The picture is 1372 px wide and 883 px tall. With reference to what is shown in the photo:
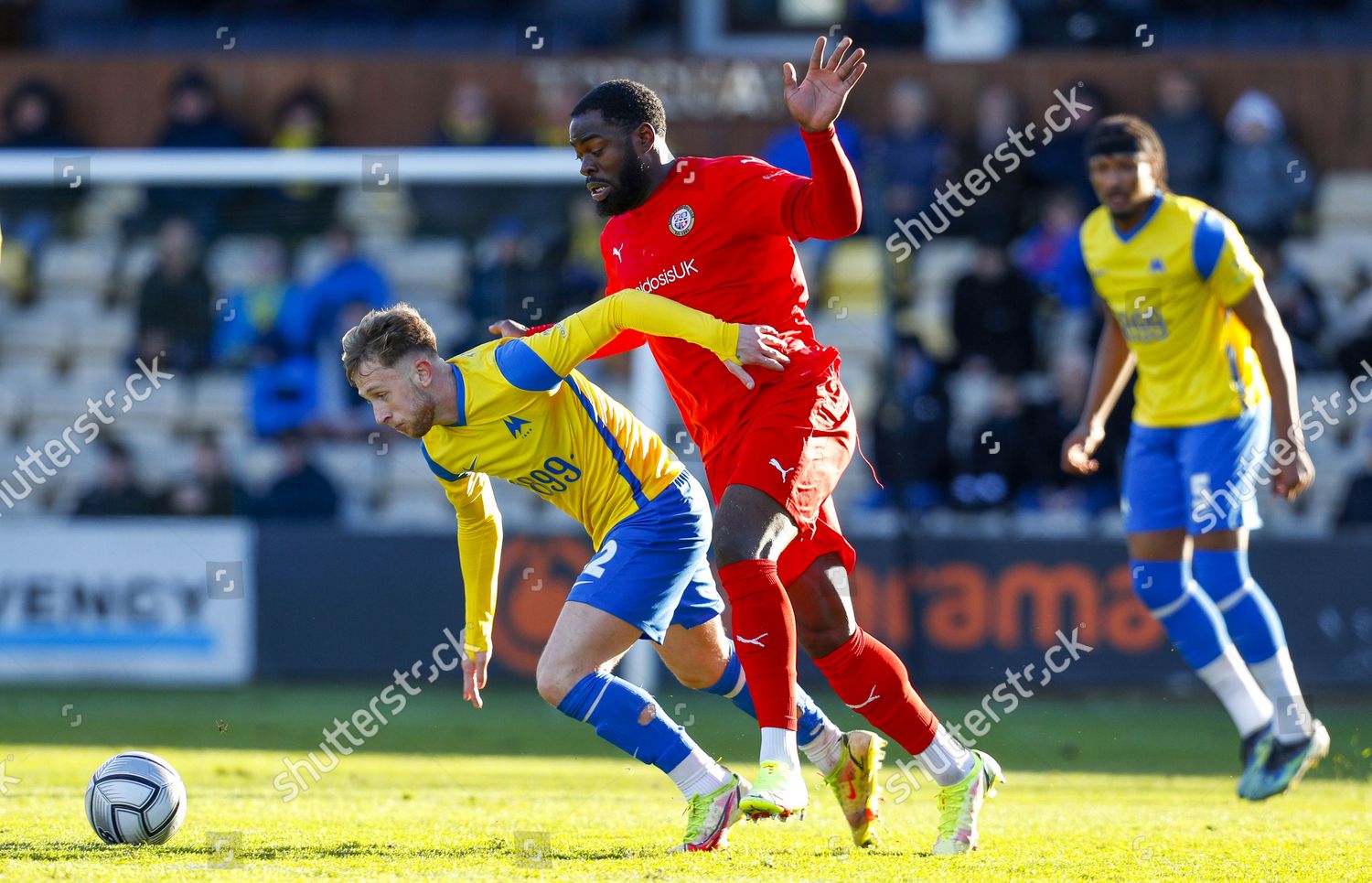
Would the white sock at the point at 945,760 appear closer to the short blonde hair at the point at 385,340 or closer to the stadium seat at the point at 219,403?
the short blonde hair at the point at 385,340

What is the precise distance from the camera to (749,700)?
5.61m

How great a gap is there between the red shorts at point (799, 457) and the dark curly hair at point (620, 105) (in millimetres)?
898

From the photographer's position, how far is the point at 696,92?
41.5 ft

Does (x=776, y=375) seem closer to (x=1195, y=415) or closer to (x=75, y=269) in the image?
(x=1195, y=415)

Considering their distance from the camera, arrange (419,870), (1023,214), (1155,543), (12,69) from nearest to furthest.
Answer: (419,870) → (1155,543) → (1023,214) → (12,69)

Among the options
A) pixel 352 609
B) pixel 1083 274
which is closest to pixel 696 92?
pixel 1083 274

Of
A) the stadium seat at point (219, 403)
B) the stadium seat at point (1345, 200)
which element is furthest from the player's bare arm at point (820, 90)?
the stadium seat at point (1345, 200)

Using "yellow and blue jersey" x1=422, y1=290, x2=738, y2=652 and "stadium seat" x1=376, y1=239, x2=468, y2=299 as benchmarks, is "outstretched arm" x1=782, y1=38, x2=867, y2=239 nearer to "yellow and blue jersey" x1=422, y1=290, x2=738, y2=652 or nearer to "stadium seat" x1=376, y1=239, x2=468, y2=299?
"yellow and blue jersey" x1=422, y1=290, x2=738, y2=652

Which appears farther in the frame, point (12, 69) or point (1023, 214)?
point (12, 69)

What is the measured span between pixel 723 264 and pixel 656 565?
37.0 inches

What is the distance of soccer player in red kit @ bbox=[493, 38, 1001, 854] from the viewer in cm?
487

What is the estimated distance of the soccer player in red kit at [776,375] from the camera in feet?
16.0

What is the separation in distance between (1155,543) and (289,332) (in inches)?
242

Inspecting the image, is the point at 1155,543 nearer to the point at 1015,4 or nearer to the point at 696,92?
the point at 696,92
